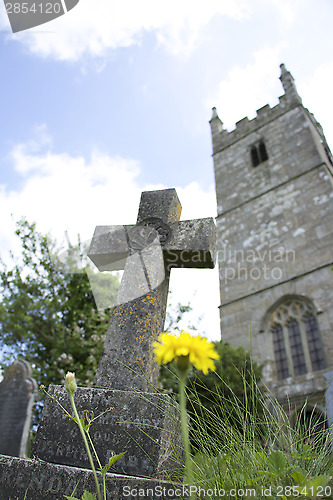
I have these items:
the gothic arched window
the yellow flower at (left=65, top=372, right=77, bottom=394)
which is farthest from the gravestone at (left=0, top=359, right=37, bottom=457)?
the gothic arched window

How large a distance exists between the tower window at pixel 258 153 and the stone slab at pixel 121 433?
13.4m

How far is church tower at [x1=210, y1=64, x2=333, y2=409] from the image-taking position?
9359 millimetres

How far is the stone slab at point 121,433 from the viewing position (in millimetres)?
1543

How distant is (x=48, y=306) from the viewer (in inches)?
383

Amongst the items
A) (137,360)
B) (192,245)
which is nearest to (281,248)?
(192,245)

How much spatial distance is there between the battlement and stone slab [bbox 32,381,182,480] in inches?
582

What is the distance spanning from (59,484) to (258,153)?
14.3m

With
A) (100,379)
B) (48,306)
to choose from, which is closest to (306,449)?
(100,379)

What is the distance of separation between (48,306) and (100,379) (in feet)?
27.2

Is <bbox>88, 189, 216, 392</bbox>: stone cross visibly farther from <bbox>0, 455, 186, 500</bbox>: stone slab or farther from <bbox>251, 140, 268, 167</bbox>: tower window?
<bbox>251, 140, 268, 167</bbox>: tower window

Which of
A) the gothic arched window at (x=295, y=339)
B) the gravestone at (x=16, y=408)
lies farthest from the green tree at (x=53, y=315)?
the gothic arched window at (x=295, y=339)

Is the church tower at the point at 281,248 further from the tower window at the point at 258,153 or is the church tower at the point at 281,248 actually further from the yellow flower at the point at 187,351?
the yellow flower at the point at 187,351

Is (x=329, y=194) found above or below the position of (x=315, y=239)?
above

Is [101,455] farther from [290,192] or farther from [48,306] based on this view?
[290,192]
